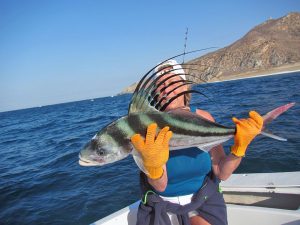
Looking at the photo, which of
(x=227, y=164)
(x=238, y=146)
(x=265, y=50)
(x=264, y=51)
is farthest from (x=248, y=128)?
(x=265, y=50)

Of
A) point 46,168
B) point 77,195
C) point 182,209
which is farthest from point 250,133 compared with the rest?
point 46,168

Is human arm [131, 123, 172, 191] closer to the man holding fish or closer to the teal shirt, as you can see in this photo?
the man holding fish

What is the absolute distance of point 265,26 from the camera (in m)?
150

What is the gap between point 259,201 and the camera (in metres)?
4.78

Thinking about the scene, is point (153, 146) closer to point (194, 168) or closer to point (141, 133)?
point (141, 133)

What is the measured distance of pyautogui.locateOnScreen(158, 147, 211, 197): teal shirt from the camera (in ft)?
11.1

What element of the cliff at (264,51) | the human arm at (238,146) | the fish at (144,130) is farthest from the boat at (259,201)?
the cliff at (264,51)

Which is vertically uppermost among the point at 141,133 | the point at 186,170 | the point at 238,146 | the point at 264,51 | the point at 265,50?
the point at 141,133

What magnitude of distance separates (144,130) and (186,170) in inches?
39.5

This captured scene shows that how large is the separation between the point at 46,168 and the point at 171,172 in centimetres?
1043

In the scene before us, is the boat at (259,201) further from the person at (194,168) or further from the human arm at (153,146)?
the human arm at (153,146)

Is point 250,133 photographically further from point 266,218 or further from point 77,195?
point 77,195

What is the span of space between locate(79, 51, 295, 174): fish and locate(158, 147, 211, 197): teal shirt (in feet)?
2.05

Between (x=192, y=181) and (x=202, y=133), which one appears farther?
(x=192, y=181)
